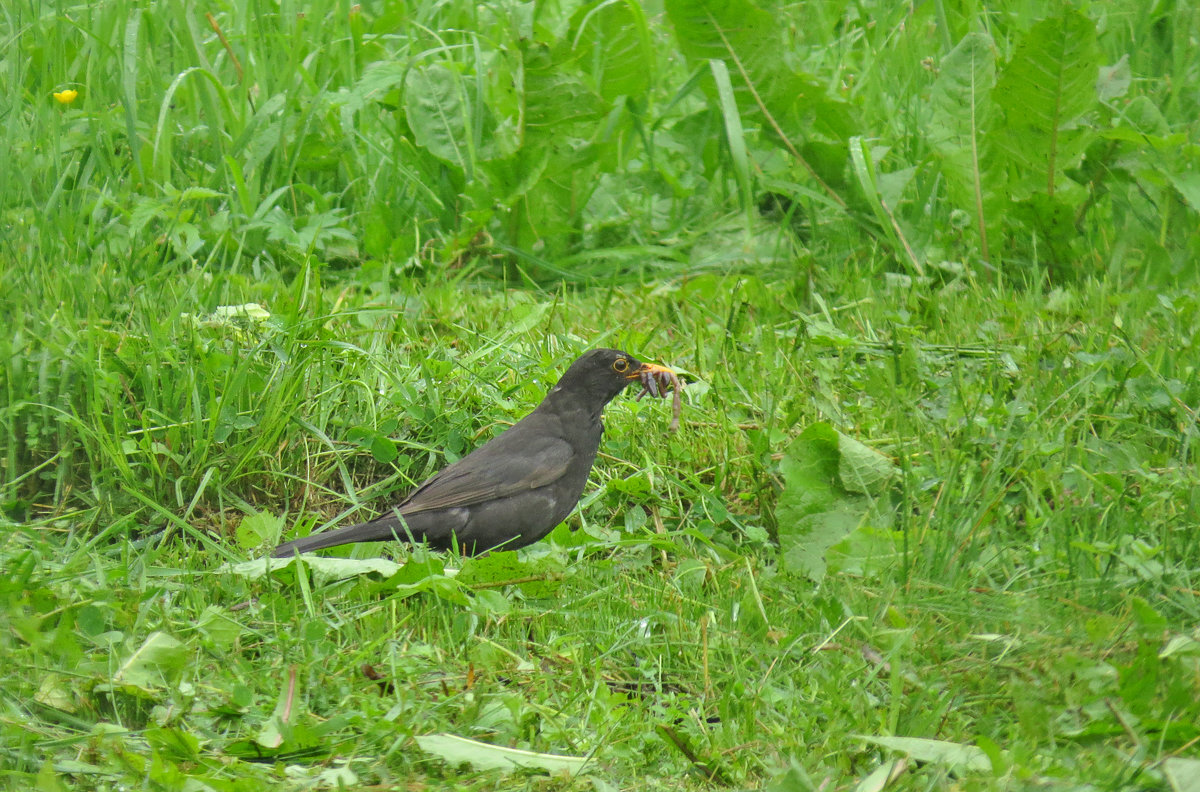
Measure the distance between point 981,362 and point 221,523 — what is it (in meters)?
2.68

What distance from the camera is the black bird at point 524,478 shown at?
153 inches

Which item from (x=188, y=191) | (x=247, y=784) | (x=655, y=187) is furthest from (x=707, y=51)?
(x=247, y=784)

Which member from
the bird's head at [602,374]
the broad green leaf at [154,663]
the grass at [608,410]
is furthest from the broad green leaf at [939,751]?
the bird's head at [602,374]

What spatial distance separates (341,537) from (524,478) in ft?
2.00

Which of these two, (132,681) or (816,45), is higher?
(816,45)

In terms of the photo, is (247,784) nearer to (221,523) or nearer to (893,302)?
(221,523)

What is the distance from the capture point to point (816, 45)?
7.29 meters

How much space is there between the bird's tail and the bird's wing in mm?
110

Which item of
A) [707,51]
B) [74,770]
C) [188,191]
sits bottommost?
[74,770]

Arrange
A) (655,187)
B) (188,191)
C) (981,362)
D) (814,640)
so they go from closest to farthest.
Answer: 1. (814,640)
2. (981,362)
3. (188,191)
4. (655,187)

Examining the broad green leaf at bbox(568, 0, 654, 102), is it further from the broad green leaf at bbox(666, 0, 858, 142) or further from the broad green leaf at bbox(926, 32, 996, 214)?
the broad green leaf at bbox(926, 32, 996, 214)

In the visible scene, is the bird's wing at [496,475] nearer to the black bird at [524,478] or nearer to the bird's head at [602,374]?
the black bird at [524,478]

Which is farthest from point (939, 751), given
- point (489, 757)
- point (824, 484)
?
point (824, 484)

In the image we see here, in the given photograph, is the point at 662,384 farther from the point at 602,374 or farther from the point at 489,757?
the point at 489,757
